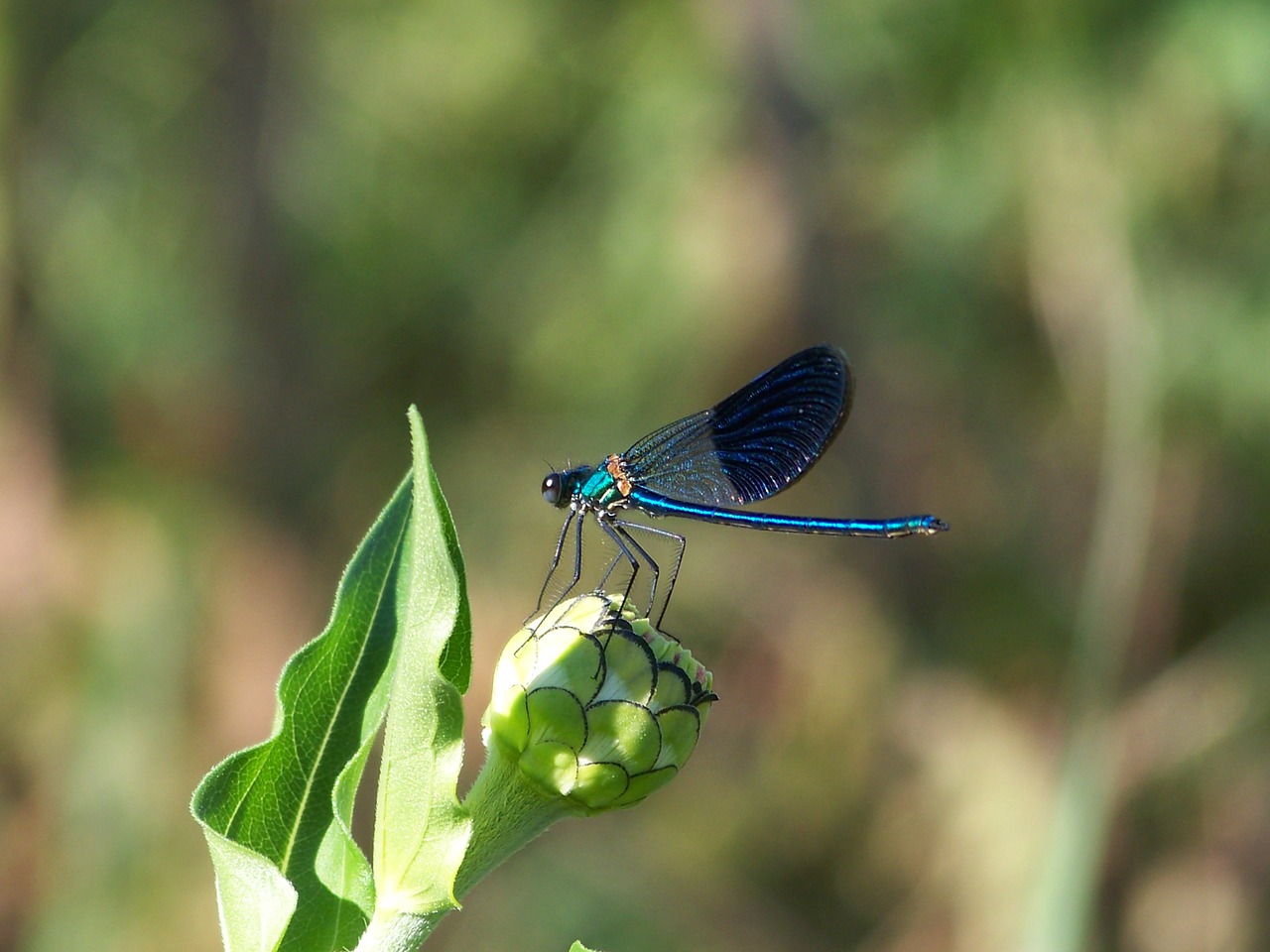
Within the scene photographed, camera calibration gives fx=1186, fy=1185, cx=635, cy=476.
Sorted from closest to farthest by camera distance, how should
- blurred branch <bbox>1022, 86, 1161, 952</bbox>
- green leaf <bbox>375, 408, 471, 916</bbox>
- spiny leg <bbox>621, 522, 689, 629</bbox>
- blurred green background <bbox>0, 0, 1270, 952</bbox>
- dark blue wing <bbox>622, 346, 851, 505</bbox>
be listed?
green leaf <bbox>375, 408, 471, 916</bbox> → spiny leg <bbox>621, 522, 689, 629</bbox> → dark blue wing <bbox>622, 346, 851, 505</bbox> → blurred branch <bbox>1022, 86, 1161, 952</bbox> → blurred green background <bbox>0, 0, 1270, 952</bbox>

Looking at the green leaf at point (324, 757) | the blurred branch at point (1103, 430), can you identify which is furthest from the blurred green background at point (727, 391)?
the green leaf at point (324, 757)

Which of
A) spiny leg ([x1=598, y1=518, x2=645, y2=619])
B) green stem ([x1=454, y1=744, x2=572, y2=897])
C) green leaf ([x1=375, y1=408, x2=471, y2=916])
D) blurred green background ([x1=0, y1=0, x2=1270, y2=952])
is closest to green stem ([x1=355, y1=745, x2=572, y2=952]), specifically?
green stem ([x1=454, y1=744, x2=572, y2=897])

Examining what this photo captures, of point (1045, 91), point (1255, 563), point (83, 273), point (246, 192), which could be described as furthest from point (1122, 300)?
point (83, 273)

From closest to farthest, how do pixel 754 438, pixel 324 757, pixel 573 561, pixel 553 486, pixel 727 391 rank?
pixel 324 757, pixel 573 561, pixel 553 486, pixel 754 438, pixel 727 391

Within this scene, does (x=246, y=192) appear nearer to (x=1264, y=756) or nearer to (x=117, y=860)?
(x=117, y=860)

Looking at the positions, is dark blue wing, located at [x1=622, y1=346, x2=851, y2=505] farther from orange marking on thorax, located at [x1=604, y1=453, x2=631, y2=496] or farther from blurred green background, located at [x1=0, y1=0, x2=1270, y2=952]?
blurred green background, located at [x1=0, y1=0, x2=1270, y2=952]

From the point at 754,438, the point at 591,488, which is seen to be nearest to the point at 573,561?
the point at 591,488

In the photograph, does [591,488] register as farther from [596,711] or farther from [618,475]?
[596,711]
